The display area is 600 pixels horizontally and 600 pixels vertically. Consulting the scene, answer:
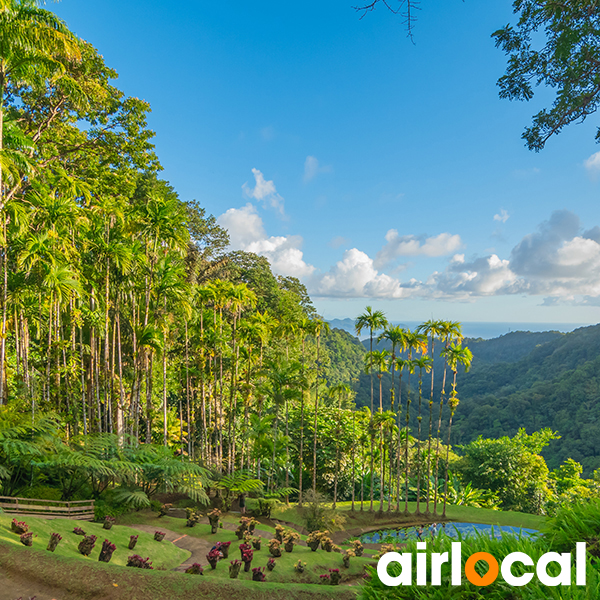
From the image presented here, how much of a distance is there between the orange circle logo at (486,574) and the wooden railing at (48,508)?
8.40 m

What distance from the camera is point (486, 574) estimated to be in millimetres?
2758

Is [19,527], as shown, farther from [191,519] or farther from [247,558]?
[191,519]

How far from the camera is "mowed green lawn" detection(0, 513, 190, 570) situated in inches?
239

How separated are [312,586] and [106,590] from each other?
2.70 meters

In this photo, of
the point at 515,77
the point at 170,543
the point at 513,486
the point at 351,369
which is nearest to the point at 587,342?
the point at 351,369

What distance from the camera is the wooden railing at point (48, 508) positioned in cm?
759

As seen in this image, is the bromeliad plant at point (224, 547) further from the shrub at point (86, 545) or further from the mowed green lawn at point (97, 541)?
the shrub at point (86, 545)

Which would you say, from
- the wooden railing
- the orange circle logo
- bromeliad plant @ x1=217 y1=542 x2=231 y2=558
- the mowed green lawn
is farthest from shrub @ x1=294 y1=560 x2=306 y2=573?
the orange circle logo

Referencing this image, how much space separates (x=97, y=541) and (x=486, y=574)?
7206 millimetres

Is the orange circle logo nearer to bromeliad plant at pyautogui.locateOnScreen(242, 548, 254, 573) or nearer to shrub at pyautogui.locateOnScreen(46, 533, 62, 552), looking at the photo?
bromeliad plant at pyautogui.locateOnScreen(242, 548, 254, 573)

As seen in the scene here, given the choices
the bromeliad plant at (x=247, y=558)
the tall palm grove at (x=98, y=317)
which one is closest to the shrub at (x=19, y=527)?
the tall palm grove at (x=98, y=317)
